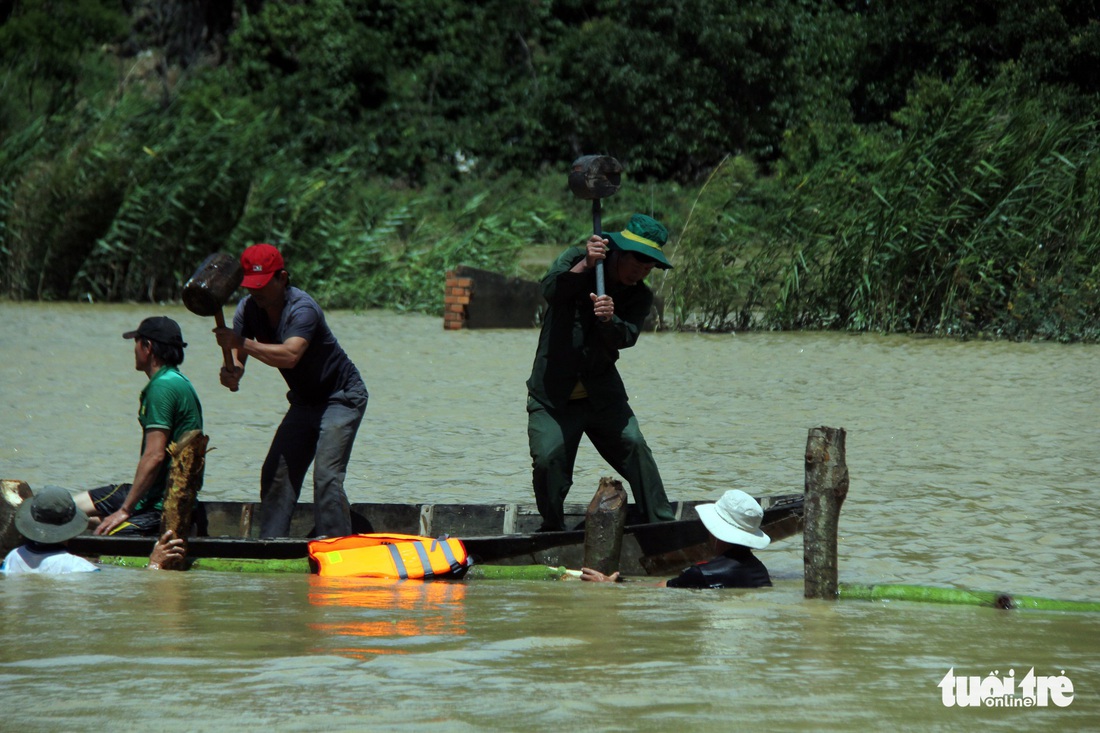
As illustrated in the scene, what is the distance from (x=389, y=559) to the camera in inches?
275

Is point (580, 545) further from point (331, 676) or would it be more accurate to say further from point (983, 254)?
point (983, 254)

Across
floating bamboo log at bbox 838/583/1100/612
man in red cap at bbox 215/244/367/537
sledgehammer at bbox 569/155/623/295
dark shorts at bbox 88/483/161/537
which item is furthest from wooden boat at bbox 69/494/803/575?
sledgehammer at bbox 569/155/623/295

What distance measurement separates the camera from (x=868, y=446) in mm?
11250

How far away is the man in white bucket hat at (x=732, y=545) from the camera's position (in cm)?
664

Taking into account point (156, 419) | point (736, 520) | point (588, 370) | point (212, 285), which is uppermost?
point (212, 285)

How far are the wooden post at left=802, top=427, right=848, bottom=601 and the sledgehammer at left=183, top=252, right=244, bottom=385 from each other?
9.42 ft

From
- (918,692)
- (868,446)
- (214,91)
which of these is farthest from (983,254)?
(214,91)

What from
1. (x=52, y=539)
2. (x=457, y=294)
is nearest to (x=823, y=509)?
(x=52, y=539)

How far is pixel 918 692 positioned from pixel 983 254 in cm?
1374

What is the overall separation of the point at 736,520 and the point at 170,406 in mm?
2794

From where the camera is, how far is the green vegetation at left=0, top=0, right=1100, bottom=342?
1816 centimetres

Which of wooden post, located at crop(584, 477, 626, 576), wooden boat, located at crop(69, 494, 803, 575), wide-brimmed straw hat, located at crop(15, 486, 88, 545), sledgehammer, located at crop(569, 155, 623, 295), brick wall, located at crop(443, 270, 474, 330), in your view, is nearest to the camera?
wide-brimmed straw hat, located at crop(15, 486, 88, 545)

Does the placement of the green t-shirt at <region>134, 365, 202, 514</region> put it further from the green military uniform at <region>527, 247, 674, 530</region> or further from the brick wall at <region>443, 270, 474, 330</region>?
the brick wall at <region>443, 270, 474, 330</region>

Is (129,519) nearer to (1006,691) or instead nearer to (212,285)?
(212,285)
